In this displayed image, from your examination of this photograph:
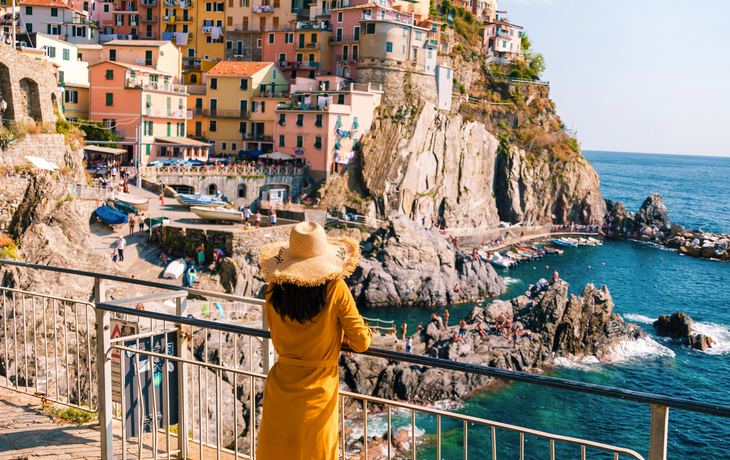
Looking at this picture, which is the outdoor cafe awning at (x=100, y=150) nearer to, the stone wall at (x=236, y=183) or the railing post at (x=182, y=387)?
the stone wall at (x=236, y=183)

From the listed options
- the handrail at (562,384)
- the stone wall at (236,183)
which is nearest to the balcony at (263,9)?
the stone wall at (236,183)

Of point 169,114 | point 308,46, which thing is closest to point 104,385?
point 169,114

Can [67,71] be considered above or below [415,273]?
above

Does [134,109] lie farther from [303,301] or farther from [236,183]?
[303,301]

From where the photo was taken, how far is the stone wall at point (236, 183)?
41406 mm

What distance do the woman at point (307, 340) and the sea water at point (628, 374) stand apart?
16339 millimetres

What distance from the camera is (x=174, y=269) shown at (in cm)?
2720

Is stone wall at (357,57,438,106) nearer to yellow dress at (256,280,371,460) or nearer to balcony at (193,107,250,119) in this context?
balcony at (193,107,250,119)

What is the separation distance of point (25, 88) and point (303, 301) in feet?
98.5

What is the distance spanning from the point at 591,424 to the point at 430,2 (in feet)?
170

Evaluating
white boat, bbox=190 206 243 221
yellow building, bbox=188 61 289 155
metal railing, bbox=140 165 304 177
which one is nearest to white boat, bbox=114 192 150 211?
white boat, bbox=190 206 243 221

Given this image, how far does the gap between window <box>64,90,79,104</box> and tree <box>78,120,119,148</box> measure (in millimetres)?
3181

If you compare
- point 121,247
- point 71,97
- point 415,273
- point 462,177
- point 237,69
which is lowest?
point 415,273

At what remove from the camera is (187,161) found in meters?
44.9
